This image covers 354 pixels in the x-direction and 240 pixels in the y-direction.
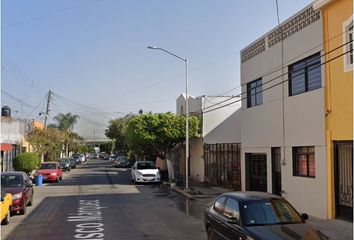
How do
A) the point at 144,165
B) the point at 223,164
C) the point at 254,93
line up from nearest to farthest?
1. the point at 254,93
2. the point at 223,164
3. the point at 144,165

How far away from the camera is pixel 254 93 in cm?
2400

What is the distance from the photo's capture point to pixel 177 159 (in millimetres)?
45531

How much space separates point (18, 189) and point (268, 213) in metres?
11.2

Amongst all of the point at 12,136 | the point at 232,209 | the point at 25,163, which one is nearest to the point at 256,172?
the point at 232,209

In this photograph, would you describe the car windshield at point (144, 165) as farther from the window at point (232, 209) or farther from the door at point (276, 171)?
the window at point (232, 209)

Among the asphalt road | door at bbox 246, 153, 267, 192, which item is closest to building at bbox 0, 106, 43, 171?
the asphalt road

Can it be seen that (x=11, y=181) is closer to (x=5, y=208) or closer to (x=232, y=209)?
(x=5, y=208)

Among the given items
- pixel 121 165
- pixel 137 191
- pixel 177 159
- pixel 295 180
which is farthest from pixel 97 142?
pixel 295 180

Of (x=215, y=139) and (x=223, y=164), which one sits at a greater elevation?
(x=215, y=139)

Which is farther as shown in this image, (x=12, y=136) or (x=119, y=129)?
(x=119, y=129)

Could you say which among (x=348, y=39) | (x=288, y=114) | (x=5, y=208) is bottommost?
(x=5, y=208)

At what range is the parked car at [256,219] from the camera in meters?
9.35

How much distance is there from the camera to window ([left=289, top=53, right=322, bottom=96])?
1767cm

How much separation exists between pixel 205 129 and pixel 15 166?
1719cm
